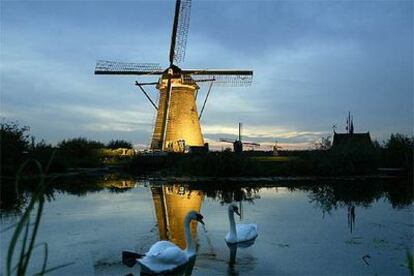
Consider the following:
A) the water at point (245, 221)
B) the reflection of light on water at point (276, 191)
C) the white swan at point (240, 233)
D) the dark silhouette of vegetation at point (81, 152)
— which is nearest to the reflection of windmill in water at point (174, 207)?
the water at point (245, 221)

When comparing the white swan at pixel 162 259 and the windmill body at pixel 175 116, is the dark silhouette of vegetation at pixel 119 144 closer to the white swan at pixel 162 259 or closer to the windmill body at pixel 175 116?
the windmill body at pixel 175 116

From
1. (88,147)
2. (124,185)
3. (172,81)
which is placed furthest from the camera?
(88,147)

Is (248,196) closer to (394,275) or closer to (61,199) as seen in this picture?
(61,199)

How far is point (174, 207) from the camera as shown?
12.5 metres

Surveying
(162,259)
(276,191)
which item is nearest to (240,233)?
(162,259)

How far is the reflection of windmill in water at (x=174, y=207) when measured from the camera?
29.9 feet

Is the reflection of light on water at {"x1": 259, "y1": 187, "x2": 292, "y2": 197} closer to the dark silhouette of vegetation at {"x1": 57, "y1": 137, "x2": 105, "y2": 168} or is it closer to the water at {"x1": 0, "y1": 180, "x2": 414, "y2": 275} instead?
the water at {"x1": 0, "y1": 180, "x2": 414, "y2": 275}

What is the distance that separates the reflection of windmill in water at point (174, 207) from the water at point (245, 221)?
0.02 m

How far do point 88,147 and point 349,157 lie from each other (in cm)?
1772

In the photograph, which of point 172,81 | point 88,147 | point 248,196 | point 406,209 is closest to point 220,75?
point 172,81

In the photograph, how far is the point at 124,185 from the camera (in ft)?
Result: 65.5

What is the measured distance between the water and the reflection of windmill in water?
24 millimetres

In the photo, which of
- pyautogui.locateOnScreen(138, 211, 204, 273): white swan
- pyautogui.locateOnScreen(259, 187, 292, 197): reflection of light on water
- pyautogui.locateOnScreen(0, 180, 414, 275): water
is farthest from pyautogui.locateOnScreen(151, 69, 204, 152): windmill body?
pyautogui.locateOnScreen(138, 211, 204, 273): white swan

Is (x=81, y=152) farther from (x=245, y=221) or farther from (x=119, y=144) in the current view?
(x=245, y=221)
